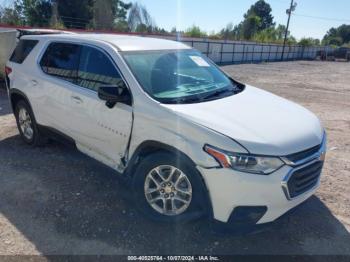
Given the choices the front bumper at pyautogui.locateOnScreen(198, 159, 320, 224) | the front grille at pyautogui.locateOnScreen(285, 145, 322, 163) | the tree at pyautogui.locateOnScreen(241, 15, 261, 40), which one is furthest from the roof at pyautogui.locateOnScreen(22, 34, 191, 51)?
the tree at pyautogui.locateOnScreen(241, 15, 261, 40)

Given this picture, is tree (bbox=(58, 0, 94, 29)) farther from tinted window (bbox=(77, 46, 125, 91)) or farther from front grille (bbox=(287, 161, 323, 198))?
front grille (bbox=(287, 161, 323, 198))

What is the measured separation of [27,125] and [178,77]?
2790 millimetres

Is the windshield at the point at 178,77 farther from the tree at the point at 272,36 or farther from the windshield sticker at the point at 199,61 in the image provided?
the tree at the point at 272,36

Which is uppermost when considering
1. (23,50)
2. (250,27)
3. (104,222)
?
(250,27)

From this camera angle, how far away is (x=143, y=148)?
121 inches

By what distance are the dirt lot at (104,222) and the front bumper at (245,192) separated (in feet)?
0.88

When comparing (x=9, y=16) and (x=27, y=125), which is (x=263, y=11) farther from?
(x=27, y=125)

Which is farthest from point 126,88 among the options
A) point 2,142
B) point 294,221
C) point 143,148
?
point 2,142

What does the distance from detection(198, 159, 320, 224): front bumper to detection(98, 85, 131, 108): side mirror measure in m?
1.10

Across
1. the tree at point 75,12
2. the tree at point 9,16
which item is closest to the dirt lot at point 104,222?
the tree at point 9,16

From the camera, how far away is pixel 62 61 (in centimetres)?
410

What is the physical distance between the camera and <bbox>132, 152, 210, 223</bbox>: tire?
2739mm

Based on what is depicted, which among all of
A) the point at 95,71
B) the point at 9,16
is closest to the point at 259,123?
the point at 95,71

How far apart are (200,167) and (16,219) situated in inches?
80.1
